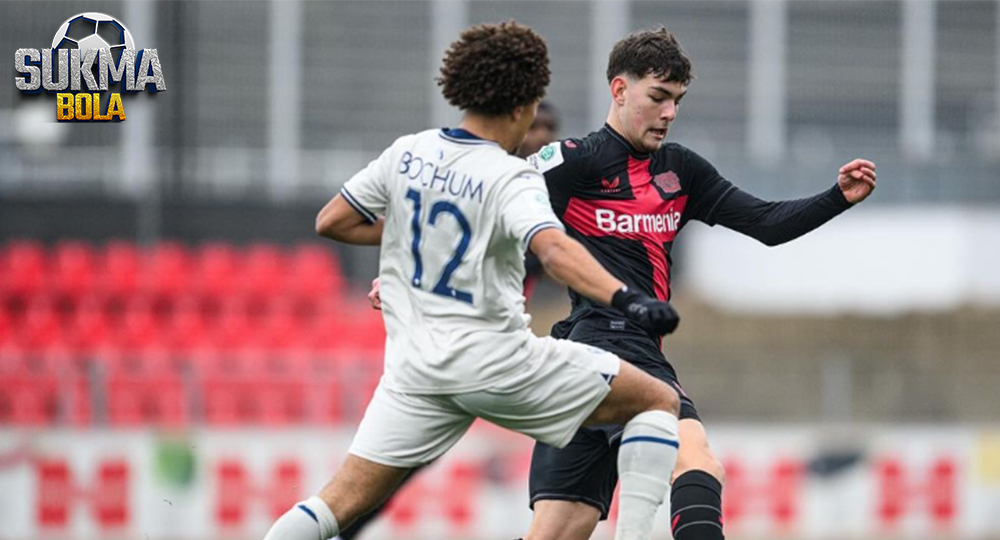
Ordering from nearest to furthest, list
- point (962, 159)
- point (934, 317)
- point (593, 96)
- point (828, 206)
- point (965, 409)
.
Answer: point (828, 206)
point (965, 409)
point (934, 317)
point (962, 159)
point (593, 96)

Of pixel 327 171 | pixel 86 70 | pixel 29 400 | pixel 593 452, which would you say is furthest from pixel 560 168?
pixel 327 171

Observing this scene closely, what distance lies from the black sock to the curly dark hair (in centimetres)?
169

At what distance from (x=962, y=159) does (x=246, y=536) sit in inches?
Answer: 707

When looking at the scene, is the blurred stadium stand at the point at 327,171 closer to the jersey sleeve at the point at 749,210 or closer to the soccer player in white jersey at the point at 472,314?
the soccer player in white jersey at the point at 472,314

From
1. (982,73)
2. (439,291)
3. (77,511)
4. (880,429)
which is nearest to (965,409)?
(880,429)

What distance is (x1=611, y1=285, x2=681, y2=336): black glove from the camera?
5.20 m

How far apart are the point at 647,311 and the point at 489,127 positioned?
0.96 metres

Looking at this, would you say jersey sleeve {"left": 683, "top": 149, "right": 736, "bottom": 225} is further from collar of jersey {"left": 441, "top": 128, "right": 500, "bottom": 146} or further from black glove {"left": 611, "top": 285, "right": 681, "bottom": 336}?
black glove {"left": 611, "top": 285, "right": 681, "bottom": 336}

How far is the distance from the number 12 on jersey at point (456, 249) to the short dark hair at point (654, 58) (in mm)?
1351

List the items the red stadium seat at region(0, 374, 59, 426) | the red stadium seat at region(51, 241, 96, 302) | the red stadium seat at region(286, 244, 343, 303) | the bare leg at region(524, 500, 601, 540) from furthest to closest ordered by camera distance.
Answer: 1. the red stadium seat at region(286, 244, 343, 303)
2. the red stadium seat at region(51, 241, 96, 302)
3. the red stadium seat at region(0, 374, 59, 426)
4. the bare leg at region(524, 500, 601, 540)

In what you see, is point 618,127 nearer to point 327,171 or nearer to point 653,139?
point 653,139

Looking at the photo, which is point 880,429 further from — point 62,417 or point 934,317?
point 934,317

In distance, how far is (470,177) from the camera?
549 cm

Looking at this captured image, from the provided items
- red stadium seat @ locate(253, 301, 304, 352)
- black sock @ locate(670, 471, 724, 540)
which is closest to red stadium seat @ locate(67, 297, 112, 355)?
red stadium seat @ locate(253, 301, 304, 352)
